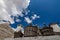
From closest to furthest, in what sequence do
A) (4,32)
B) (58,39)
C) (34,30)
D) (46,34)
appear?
(58,39)
(46,34)
(34,30)
(4,32)

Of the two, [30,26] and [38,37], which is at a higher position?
[30,26]

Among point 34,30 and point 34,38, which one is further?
point 34,30

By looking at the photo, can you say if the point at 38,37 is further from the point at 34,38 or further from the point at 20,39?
the point at 20,39

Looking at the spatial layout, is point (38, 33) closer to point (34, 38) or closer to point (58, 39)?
point (34, 38)

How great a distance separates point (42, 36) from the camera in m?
14.7

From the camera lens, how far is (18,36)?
53.3 ft

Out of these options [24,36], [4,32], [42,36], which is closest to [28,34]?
[24,36]

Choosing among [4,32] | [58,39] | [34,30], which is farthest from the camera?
[4,32]

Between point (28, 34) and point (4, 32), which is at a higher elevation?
point (4, 32)

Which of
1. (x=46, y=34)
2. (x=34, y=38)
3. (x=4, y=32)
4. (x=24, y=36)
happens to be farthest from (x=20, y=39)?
(x=4, y=32)

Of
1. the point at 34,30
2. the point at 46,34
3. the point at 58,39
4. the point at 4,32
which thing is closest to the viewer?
the point at 58,39

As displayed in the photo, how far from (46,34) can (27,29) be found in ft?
7.43

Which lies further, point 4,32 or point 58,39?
point 4,32

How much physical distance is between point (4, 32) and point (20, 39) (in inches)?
239
